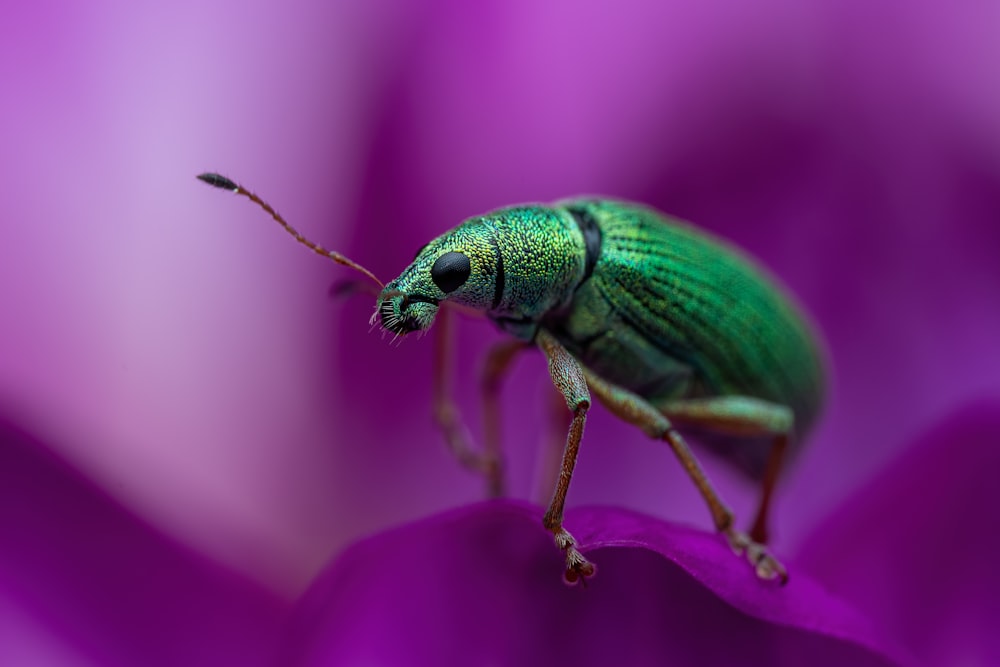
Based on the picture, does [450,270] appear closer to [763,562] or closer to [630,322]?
[630,322]

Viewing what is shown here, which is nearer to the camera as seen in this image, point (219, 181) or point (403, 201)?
point (219, 181)

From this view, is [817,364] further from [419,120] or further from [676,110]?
[419,120]

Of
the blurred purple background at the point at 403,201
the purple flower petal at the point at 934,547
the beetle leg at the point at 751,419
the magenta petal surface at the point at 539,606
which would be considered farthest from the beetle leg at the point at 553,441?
the magenta petal surface at the point at 539,606

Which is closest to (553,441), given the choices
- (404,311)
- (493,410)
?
(493,410)

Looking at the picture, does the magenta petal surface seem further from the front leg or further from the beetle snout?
the front leg

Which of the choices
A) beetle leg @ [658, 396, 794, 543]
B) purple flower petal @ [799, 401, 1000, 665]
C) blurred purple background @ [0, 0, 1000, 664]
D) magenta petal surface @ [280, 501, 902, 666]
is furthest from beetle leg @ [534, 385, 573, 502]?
magenta petal surface @ [280, 501, 902, 666]

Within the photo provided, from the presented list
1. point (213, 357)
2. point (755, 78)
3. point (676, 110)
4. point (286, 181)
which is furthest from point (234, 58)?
point (755, 78)

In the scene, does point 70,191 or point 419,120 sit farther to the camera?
point 419,120
